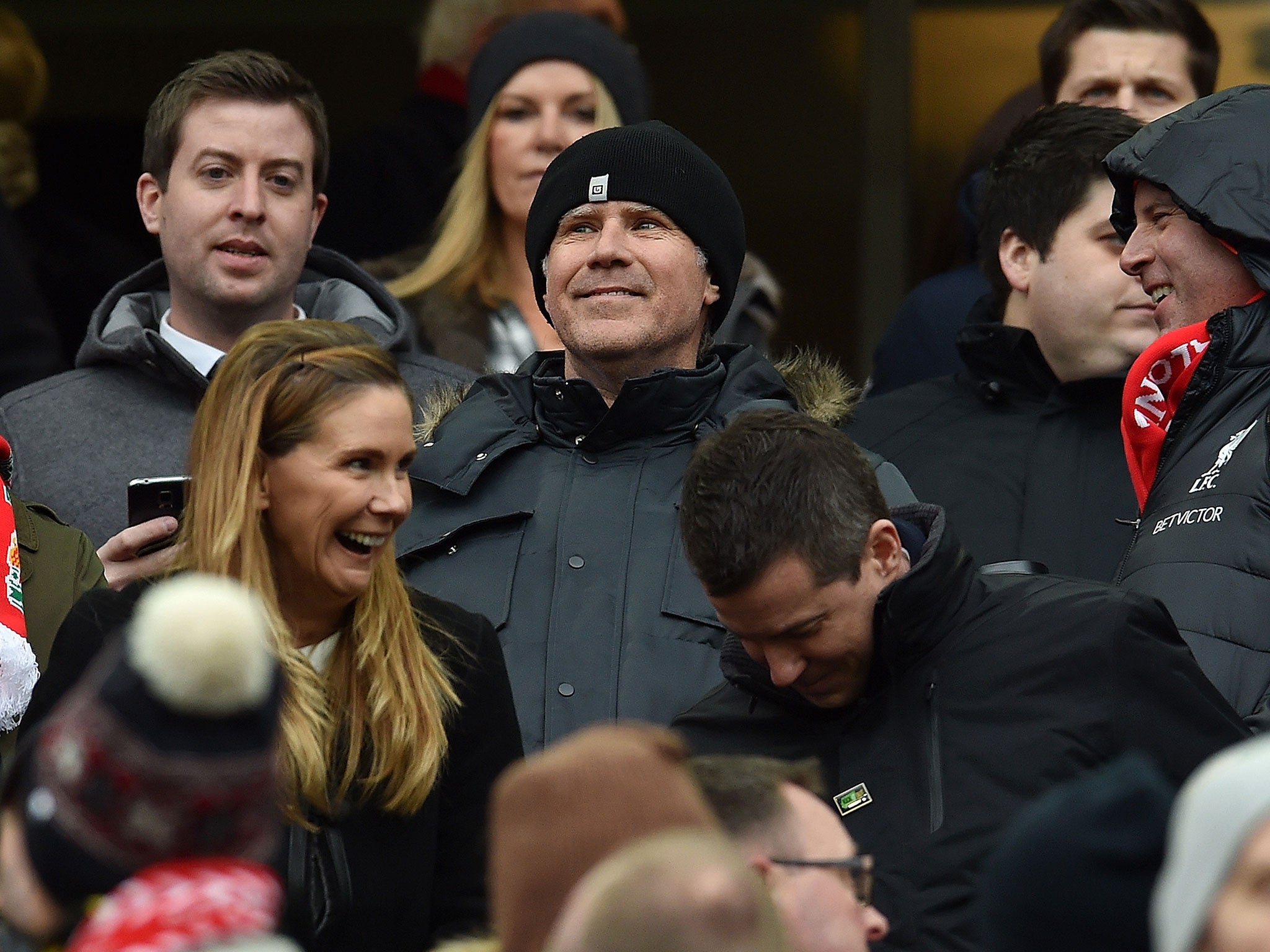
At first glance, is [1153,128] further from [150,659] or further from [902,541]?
[150,659]

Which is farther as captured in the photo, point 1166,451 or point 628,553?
point 628,553

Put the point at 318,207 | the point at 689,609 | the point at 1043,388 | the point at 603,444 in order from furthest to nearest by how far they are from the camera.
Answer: the point at 318,207, the point at 1043,388, the point at 603,444, the point at 689,609

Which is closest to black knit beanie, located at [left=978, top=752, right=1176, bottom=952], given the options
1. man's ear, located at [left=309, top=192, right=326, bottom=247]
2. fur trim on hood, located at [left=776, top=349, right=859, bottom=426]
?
fur trim on hood, located at [left=776, top=349, right=859, bottom=426]

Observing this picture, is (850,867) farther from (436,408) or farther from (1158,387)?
(436,408)

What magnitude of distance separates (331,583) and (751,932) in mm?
1846

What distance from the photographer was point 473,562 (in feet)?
15.3

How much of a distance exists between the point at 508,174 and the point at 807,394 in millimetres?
1340

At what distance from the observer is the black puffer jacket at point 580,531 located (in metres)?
4.47

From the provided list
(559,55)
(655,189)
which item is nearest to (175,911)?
(655,189)

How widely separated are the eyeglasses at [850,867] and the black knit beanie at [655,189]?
226 cm

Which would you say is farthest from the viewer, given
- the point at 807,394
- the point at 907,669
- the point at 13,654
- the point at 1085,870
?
the point at 807,394

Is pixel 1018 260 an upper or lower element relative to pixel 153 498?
upper

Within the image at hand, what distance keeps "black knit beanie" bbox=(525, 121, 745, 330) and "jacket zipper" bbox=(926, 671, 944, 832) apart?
4.92 ft

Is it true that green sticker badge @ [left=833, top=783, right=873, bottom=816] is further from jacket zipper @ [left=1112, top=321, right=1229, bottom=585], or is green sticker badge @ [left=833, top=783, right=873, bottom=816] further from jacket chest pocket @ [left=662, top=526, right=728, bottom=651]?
jacket zipper @ [left=1112, top=321, right=1229, bottom=585]
